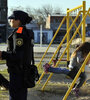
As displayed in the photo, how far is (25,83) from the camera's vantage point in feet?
11.6

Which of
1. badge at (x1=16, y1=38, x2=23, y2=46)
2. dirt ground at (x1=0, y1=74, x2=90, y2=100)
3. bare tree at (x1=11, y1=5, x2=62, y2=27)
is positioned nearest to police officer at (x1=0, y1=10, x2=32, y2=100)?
badge at (x1=16, y1=38, x2=23, y2=46)

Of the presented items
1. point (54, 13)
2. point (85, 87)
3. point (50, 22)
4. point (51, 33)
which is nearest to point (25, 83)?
point (85, 87)

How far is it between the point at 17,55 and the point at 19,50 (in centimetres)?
7

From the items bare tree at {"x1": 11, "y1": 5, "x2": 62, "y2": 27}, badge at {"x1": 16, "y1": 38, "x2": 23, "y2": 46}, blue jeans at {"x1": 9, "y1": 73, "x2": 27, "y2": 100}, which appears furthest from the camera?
bare tree at {"x1": 11, "y1": 5, "x2": 62, "y2": 27}

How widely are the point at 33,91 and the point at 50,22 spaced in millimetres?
61523

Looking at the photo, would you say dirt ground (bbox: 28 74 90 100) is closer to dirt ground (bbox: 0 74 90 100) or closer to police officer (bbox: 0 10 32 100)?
dirt ground (bbox: 0 74 90 100)

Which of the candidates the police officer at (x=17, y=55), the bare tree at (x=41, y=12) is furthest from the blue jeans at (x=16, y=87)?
the bare tree at (x=41, y=12)

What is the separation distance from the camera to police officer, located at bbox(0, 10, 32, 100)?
3395 millimetres

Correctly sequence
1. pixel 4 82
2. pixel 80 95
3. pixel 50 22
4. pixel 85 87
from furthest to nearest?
pixel 50 22, pixel 85 87, pixel 80 95, pixel 4 82

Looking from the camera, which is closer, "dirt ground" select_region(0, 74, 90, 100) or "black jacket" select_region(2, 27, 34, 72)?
"black jacket" select_region(2, 27, 34, 72)

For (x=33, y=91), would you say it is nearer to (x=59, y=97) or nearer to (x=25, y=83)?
(x=59, y=97)

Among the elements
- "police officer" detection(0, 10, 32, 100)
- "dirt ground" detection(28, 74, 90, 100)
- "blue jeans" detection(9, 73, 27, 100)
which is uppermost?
"police officer" detection(0, 10, 32, 100)

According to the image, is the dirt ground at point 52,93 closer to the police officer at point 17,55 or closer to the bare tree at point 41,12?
the police officer at point 17,55

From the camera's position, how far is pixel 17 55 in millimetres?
3389
